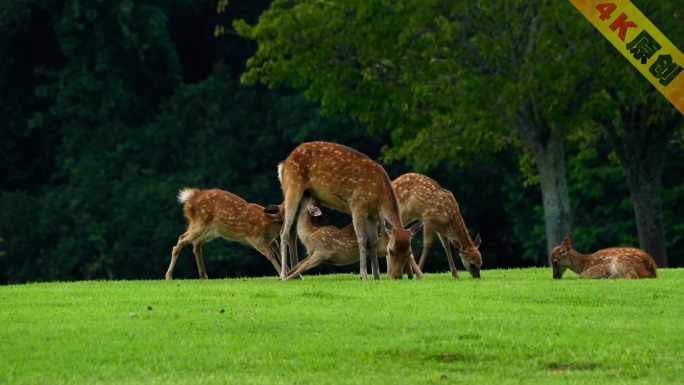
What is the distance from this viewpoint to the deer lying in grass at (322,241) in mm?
18984

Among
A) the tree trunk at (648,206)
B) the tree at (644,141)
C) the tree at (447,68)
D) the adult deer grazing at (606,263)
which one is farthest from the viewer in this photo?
the tree trunk at (648,206)

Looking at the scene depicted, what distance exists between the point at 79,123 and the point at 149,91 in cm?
317

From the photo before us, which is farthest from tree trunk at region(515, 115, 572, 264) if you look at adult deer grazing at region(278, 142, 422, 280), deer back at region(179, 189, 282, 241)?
adult deer grazing at region(278, 142, 422, 280)

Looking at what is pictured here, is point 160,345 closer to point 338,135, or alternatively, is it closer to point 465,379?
point 465,379

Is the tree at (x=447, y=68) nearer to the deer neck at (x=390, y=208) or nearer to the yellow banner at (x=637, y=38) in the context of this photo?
the yellow banner at (x=637, y=38)

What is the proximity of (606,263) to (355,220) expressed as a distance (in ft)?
9.70

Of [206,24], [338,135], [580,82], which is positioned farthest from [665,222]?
[206,24]

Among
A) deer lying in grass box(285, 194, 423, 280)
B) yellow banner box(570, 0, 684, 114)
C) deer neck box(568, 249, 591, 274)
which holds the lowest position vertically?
deer lying in grass box(285, 194, 423, 280)

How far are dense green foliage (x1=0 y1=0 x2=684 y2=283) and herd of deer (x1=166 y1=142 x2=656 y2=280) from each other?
61.1 feet

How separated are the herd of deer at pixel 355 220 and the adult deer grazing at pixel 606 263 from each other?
11 millimetres

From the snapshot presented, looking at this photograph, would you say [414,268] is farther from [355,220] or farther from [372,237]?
[355,220]

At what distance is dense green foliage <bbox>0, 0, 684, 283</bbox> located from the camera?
40.7m

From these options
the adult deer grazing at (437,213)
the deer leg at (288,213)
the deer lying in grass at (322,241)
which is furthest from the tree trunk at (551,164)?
the deer leg at (288,213)

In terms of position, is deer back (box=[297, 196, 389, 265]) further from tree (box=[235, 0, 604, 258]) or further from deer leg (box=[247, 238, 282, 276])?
tree (box=[235, 0, 604, 258])
